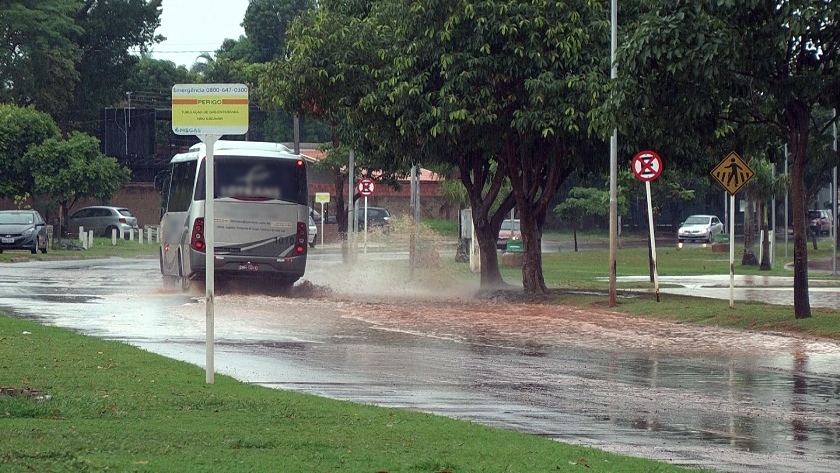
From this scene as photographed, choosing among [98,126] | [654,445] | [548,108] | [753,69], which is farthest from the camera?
[98,126]

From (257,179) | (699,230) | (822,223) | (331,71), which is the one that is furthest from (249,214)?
(822,223)

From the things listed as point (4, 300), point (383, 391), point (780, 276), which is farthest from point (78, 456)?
point (780, 276)

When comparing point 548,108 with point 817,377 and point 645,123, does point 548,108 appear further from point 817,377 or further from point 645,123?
point 817,377

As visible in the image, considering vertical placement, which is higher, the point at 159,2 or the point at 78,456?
the point at 159,2

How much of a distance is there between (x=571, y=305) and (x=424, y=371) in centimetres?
1133

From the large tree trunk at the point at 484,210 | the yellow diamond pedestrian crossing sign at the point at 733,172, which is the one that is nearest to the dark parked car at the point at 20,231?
the large tree trunk at the point at 484,210

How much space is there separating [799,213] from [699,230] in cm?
4806

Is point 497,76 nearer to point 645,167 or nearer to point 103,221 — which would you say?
point 645,167

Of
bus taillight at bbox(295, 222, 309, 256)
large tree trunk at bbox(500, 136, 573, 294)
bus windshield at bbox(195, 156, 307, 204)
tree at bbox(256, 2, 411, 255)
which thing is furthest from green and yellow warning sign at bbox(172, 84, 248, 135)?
large tree trunk at bbox(500, 136, 573, 294)

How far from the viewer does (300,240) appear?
26781 mm

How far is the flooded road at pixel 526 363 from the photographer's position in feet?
34.1

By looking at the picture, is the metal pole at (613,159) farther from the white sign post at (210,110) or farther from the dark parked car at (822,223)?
the dark parked car at (822,223)

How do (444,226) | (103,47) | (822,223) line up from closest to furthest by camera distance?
(444,226), (103,47), (822,223)

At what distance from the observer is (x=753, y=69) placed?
20062mm
